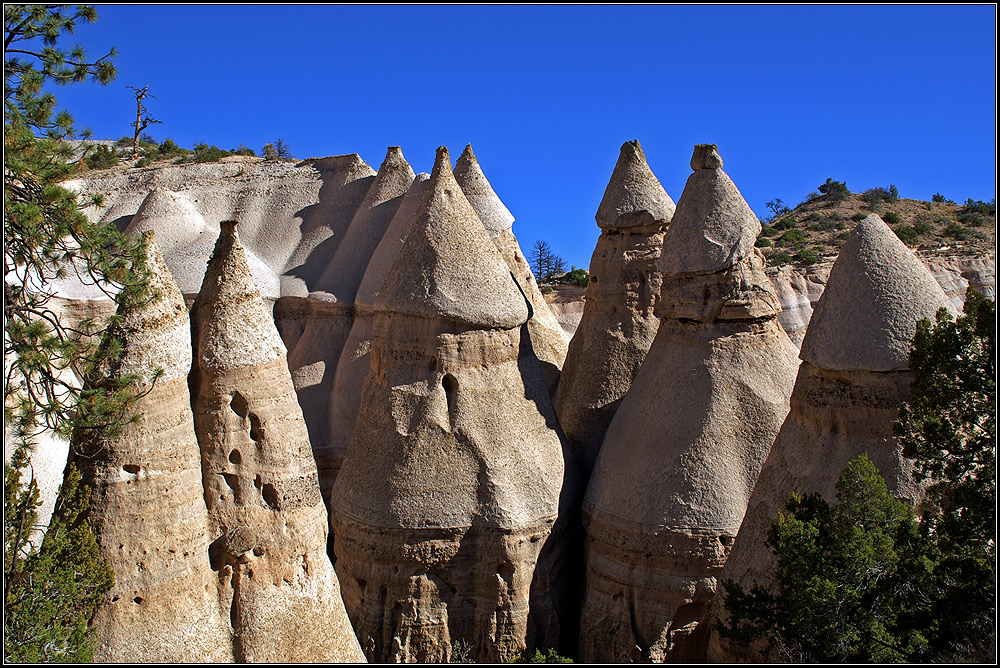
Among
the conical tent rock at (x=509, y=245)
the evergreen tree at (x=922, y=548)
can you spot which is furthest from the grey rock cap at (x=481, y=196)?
the evergreen tree at (x=922, y=548)

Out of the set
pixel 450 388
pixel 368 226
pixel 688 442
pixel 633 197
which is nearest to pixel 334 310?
pixel 368 226

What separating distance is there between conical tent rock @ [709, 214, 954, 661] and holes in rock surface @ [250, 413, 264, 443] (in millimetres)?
5012

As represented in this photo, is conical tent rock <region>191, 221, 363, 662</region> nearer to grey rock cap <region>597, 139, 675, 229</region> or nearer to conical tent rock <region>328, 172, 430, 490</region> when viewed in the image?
conical tent rock <region>328, 172, 430, 490</region>

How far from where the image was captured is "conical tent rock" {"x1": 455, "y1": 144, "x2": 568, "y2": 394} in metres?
15.2

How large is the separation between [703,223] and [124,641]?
8.10m

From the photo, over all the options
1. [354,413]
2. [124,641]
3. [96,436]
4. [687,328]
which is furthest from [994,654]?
[354,413]

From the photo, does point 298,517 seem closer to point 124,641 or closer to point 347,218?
point 124,641

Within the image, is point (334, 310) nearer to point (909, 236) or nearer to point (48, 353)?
point (48, 353)

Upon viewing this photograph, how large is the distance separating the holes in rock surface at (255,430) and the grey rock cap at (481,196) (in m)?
8.16

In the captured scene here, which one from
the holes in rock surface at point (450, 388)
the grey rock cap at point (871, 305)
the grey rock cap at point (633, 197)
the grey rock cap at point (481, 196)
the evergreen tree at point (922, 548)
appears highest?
the grey rock cap at point (481, 196)

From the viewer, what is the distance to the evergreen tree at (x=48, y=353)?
647 cm

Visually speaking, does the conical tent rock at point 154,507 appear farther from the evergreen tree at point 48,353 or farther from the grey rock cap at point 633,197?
the grey rock cap at point 633,197

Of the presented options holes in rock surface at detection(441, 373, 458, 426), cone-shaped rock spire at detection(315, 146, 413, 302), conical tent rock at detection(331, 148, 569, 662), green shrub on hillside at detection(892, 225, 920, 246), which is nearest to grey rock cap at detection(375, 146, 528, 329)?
conical tent rock at detection(331, 148, 569, 662)

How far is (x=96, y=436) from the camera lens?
7191 millimetres
